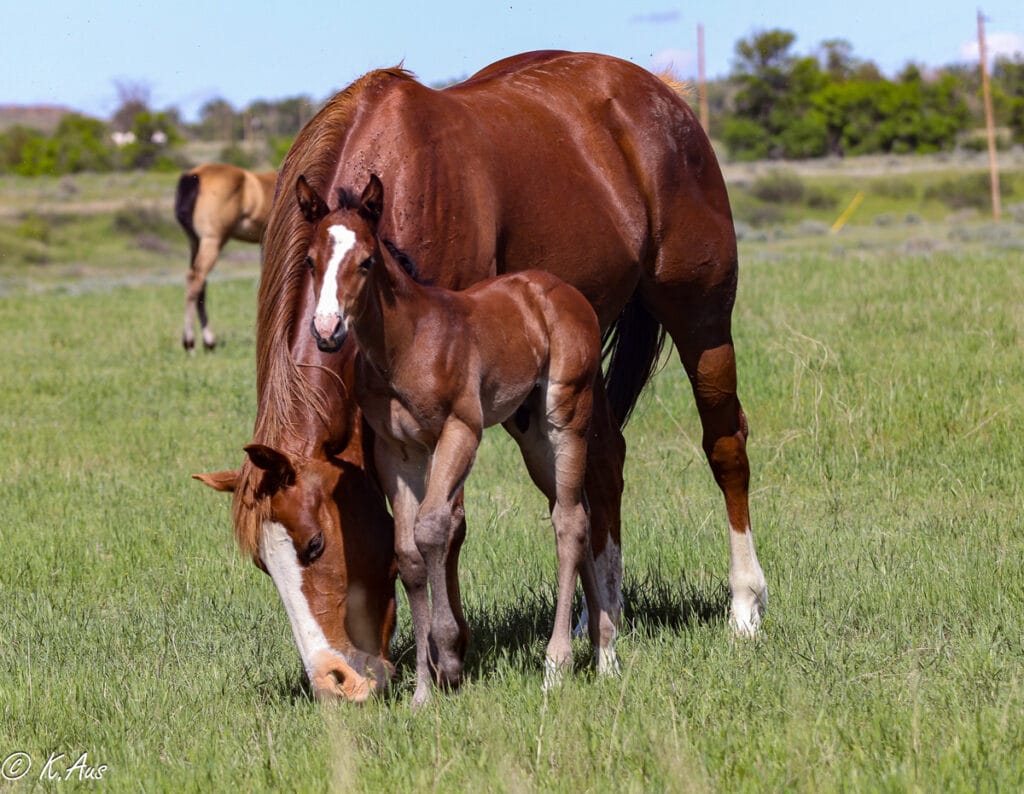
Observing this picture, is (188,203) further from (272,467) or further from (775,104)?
(775,104)

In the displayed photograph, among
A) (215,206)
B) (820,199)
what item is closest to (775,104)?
(820,199)

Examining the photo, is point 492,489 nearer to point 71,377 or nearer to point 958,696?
point 958,696

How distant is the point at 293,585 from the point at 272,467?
1.15 ft

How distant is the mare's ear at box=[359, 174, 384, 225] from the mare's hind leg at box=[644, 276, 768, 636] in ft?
7.70

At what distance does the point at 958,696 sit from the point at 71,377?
9.22 m

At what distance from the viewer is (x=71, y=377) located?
1165cm

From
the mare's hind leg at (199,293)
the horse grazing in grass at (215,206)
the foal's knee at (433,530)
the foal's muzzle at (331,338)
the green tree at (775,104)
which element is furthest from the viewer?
the green tree at (775,104)

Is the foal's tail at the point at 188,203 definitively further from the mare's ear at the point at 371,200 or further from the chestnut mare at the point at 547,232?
the mare's ear at the point at 371,200

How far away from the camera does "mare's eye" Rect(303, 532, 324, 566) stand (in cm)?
406

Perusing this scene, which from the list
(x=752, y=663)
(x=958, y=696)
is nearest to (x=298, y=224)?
(x=752, y=663)

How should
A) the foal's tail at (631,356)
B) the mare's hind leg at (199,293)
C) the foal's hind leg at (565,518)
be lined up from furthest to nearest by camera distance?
the mare's hind leg at (199,293)
the foal's tail at (631,356)
the foal's hind leg at (565,518)

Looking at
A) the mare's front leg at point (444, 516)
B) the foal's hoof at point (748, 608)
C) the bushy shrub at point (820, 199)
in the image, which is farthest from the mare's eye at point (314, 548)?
the bushy shrub at point (820, 199)

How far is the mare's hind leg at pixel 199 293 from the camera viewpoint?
47.0ft

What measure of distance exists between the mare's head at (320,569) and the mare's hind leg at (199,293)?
1004 centimetres
